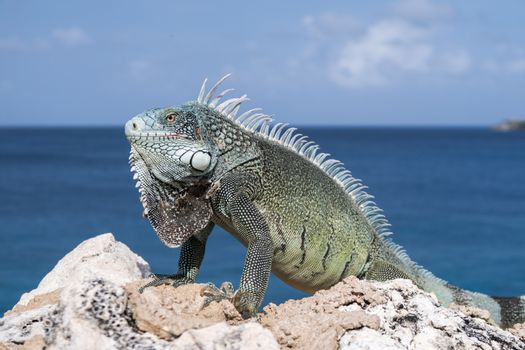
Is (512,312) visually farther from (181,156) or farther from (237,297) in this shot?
(181,156)

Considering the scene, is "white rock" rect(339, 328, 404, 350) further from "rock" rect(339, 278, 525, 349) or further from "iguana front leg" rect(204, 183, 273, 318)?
"iguana front leg" rect(204, 183, 273, 318)

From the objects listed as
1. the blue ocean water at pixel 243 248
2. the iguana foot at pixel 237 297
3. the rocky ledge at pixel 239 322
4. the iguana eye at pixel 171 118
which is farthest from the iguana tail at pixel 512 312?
the blue ocean water at pixel 243 248

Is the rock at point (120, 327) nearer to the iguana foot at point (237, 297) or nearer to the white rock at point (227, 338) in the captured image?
the white rock at point (227, 338)

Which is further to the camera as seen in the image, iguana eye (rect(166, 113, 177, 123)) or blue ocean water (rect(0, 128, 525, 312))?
blue ocean water (rect(0, 128, 525, 312))

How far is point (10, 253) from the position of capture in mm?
24406

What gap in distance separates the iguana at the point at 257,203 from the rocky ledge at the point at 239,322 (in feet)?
1.98

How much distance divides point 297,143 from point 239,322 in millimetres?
2309

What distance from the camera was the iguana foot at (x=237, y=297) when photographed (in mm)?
5285

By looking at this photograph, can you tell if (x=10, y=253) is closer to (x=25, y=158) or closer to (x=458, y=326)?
(x=458, y=326)

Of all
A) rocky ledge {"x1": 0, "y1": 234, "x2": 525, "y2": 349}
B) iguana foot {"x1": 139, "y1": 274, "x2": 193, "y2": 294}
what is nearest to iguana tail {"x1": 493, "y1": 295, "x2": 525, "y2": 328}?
rocky ledge {"x1": 0, "y1": 234, "x2": 525, "y2": 349}

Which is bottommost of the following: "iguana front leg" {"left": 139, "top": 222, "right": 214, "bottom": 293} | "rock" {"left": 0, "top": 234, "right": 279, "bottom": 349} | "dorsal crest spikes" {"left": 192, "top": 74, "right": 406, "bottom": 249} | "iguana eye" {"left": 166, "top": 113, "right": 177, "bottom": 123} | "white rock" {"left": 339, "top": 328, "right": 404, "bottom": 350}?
"rock" {"left": 0, "top": 234, "right": 279, "bottom": 349}

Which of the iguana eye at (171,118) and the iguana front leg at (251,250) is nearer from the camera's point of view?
the iguana front leg at (251,250)

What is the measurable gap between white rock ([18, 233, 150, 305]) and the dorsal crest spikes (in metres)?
1.75

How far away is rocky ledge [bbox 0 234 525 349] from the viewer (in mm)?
4059
